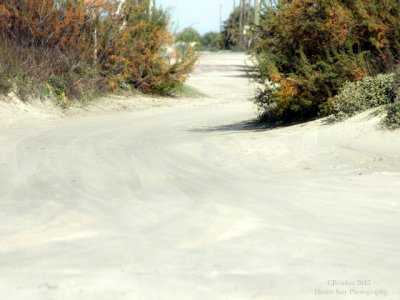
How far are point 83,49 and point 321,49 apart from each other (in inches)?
441

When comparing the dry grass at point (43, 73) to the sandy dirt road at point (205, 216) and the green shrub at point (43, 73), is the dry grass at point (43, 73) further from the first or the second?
the sandy dirt road at point (205, 216)

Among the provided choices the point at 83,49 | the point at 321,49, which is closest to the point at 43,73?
the point at 83,49

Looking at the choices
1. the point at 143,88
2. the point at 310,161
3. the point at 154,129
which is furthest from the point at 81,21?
the point at 310,161

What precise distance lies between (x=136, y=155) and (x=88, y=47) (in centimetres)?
1355

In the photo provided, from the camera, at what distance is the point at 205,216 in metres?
8.84

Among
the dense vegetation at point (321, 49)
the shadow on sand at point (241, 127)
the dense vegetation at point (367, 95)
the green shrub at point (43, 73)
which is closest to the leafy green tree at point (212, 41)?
the green shrub at point (43, 73)

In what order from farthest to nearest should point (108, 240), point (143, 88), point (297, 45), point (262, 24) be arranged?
point (143, 88) → point (262, 24) → point (297, 45) → point (108, 240)

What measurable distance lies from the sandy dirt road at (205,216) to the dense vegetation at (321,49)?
1.27 m

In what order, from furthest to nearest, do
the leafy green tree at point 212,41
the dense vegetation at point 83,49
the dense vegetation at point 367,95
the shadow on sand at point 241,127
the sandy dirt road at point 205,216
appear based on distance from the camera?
the leafy green tree at point 212,41
the dense vegetation at point 83,49
the shadow on sand at point 241,127
the dense vegetation at point 367,95
the sandy dirt road at point 205,216

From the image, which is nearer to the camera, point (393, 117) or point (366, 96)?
point (393, 117)

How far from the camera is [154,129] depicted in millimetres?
19688

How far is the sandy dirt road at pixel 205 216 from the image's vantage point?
6301 mm

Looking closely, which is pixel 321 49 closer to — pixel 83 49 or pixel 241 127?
pixel 241 127

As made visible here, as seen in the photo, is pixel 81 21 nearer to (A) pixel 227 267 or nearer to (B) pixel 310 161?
(B) pixel 310 161
